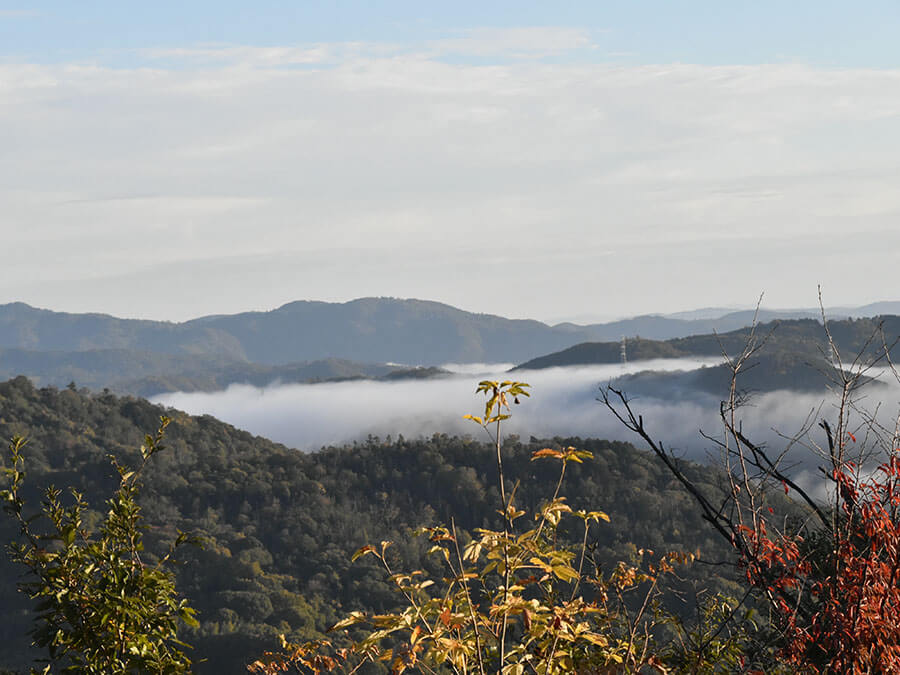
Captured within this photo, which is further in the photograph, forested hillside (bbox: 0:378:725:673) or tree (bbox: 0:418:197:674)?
forested hillside (bbox: 0:378:725:673)

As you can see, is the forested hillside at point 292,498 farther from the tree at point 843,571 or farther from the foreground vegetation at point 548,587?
the tree at point 843,571

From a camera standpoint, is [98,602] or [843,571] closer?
[843,571]

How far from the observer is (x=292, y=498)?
4198 inches

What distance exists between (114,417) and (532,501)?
59.7 meters

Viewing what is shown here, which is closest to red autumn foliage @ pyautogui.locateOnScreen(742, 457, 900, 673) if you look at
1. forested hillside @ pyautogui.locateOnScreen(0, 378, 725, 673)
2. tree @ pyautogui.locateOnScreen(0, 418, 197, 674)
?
tree @ pyautogui.locateOnScreen(0, 418, 197, 674)

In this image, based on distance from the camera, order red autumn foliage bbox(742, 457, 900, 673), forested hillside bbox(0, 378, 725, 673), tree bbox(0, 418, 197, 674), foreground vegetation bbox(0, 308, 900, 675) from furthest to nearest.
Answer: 1. forested hillside bbox(0, 378, 725, 673)
2. tree bbox(0, 418, 197, 674)
3. red autumn foliage bbox(742, 457, 900, 673)
4. foreground vegetation bbox(0, 308, 900, 675)

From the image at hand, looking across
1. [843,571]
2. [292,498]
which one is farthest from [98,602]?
[292,498]

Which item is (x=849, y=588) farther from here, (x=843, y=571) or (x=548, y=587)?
(x=548, y=587)

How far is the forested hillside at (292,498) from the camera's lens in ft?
270

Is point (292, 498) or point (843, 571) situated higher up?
point (843, 571)

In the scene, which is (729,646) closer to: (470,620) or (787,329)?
(470,620)

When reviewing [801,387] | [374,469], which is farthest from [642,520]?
[801,387]

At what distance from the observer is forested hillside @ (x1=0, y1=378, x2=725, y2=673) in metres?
82.2

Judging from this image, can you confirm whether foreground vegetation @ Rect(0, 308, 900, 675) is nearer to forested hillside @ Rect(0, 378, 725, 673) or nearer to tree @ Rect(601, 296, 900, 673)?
tree @ Rect(601, 296, 900, 673)
